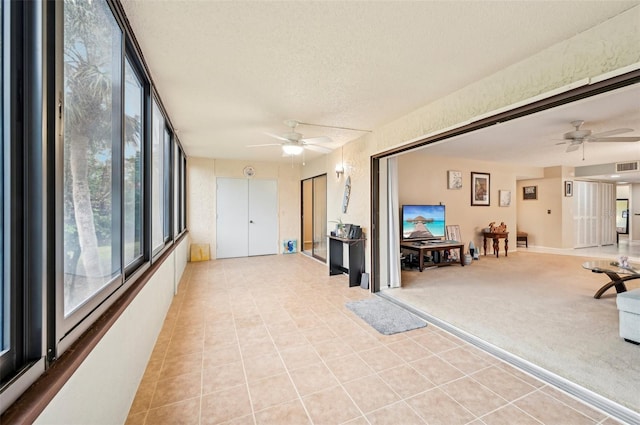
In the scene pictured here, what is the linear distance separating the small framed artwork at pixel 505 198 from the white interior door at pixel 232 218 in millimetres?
6680

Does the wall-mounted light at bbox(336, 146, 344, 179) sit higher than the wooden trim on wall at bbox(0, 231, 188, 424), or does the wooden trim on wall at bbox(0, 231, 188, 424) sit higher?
the wall-mounted light at bbox(336, 146, 344, 179)

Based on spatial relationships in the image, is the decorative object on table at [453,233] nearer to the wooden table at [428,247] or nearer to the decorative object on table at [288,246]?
the wooden table at [428,247]

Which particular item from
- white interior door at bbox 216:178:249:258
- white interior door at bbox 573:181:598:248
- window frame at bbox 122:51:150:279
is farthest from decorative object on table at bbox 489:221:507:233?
window frame at bbox 122:51:150:279

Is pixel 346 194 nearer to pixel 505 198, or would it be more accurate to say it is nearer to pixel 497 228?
pixel 497 228

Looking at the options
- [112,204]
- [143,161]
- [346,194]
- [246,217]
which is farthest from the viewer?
[246,217]

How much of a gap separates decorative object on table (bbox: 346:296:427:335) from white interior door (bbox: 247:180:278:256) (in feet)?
13.1

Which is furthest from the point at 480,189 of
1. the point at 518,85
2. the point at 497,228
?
the point at 518,85

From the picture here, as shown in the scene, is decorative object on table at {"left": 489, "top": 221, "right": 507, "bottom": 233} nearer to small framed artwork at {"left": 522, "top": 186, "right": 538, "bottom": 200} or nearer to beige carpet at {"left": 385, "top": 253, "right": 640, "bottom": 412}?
beige carpet at {"left": 385, "top": 253, "right": 640, "bottom": 412}

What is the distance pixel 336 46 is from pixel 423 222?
456 centimetres

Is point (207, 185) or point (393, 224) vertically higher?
point (207, 185)

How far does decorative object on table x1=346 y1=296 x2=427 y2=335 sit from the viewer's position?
115 inches

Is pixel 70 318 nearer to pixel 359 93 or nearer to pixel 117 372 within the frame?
pixel 117 372

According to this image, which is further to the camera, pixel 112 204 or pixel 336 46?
pixel 336 46

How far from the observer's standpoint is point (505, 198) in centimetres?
725
